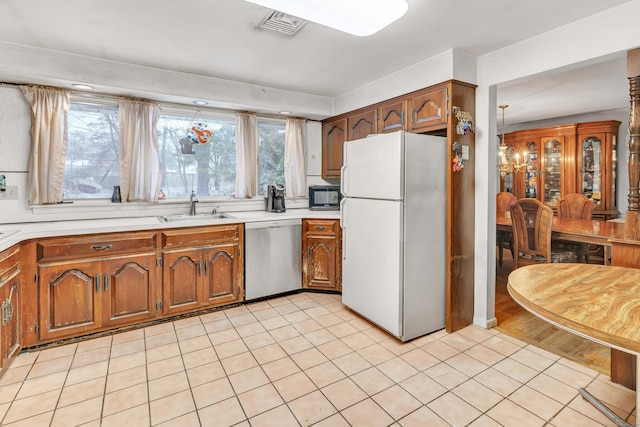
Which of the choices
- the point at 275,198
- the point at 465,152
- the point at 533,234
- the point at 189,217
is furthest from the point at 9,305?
the point at 533,234

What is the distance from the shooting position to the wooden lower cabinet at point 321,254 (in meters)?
3.46

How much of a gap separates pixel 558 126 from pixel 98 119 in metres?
6.21

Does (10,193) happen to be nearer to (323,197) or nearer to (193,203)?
(193,203)

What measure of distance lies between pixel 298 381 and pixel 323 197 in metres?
2.44

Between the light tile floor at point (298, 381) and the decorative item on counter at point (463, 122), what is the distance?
1.62m

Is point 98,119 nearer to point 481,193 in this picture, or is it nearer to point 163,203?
point 163,203

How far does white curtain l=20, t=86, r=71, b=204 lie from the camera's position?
2.64m

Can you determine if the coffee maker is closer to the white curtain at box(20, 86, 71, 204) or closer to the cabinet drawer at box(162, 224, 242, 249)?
the cabinet drawer at box(162, 224, 242, 249)

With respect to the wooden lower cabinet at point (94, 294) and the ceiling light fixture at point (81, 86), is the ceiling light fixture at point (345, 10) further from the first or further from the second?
the wooden lower cabinet at point (94, 294)

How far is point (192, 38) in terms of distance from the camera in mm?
2320

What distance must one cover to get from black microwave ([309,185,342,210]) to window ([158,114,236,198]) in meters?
0.98

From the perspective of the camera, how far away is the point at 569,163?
4.96 meters

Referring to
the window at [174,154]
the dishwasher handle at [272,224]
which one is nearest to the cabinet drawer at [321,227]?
the dishwasher handle at [272,224]

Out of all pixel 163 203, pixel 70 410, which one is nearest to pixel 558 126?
pixel 163 203
